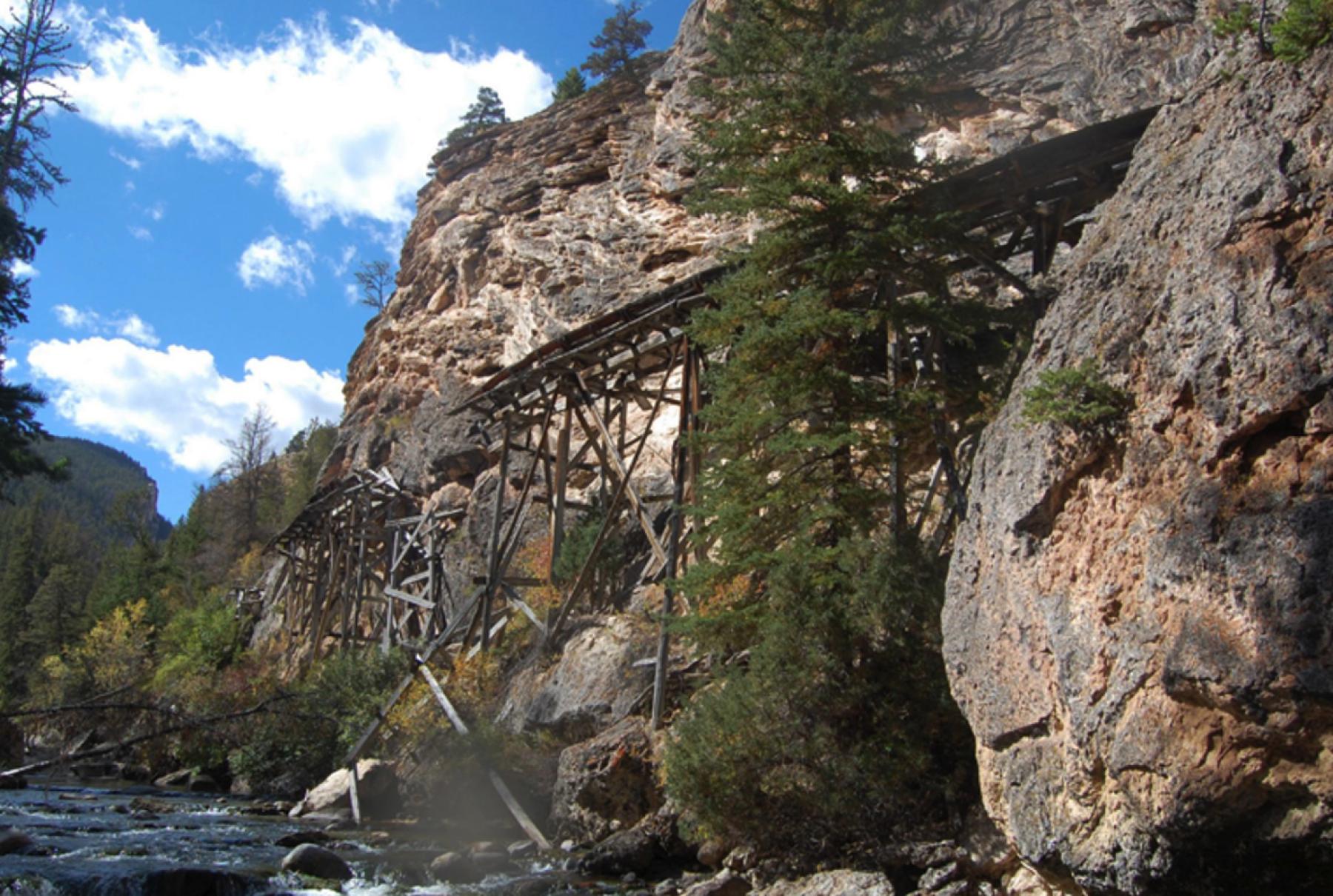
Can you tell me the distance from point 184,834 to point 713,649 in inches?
278

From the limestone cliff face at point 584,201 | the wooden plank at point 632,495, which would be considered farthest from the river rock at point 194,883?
the limestone cliff face at point 584,201

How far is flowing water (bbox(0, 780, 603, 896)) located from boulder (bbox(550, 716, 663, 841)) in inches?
24.2

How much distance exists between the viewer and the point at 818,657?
7.60 meters

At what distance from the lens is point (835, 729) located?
759 centimetres

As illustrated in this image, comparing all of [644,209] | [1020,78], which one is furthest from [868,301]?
[644,209]

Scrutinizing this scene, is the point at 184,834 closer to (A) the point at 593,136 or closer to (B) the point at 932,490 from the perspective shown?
(B) the point at 932,490

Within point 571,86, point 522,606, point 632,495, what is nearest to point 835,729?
point 632,495

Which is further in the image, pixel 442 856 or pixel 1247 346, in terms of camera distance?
pixel 442 856

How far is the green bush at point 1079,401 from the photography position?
5875mm

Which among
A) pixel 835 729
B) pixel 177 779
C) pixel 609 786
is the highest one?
pixel 835 729

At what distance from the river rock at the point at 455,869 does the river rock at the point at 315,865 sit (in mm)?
832

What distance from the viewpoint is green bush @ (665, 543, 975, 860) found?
24.1 feet

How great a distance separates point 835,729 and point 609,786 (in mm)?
3174

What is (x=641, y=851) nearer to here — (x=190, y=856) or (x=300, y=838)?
(x=300, y=838)
